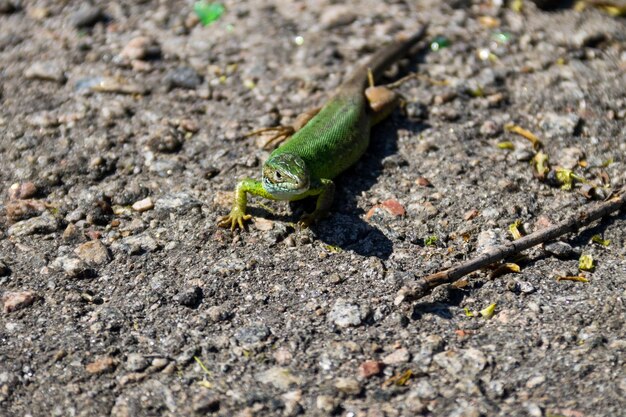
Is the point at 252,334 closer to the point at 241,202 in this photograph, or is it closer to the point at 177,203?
the point at 241,202

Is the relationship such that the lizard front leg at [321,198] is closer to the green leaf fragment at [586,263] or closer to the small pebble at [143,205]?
the small pebble at [143,205]

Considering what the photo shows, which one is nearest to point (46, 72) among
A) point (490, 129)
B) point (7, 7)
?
point (7, 7)

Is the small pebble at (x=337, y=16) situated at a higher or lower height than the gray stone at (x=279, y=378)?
higher

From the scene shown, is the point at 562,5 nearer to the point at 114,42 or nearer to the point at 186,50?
the point at 186,50

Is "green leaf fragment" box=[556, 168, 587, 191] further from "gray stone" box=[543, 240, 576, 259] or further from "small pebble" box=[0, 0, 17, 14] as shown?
"small pebble" box=[0, 0, 17, 14]

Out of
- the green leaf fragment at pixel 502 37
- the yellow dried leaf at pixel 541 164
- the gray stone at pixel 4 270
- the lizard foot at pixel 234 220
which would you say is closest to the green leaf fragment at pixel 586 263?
the yellow dried leaf at pixel 541 164

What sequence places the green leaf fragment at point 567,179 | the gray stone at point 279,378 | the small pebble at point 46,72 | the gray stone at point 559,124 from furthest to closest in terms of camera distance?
the small pebble at point 46,72
the gray stone at point 559,124
the green leaf fragment at point 567,179
the gray stone at point 279,378

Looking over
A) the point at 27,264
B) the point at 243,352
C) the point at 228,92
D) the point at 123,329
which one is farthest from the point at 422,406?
the point at 228,92
